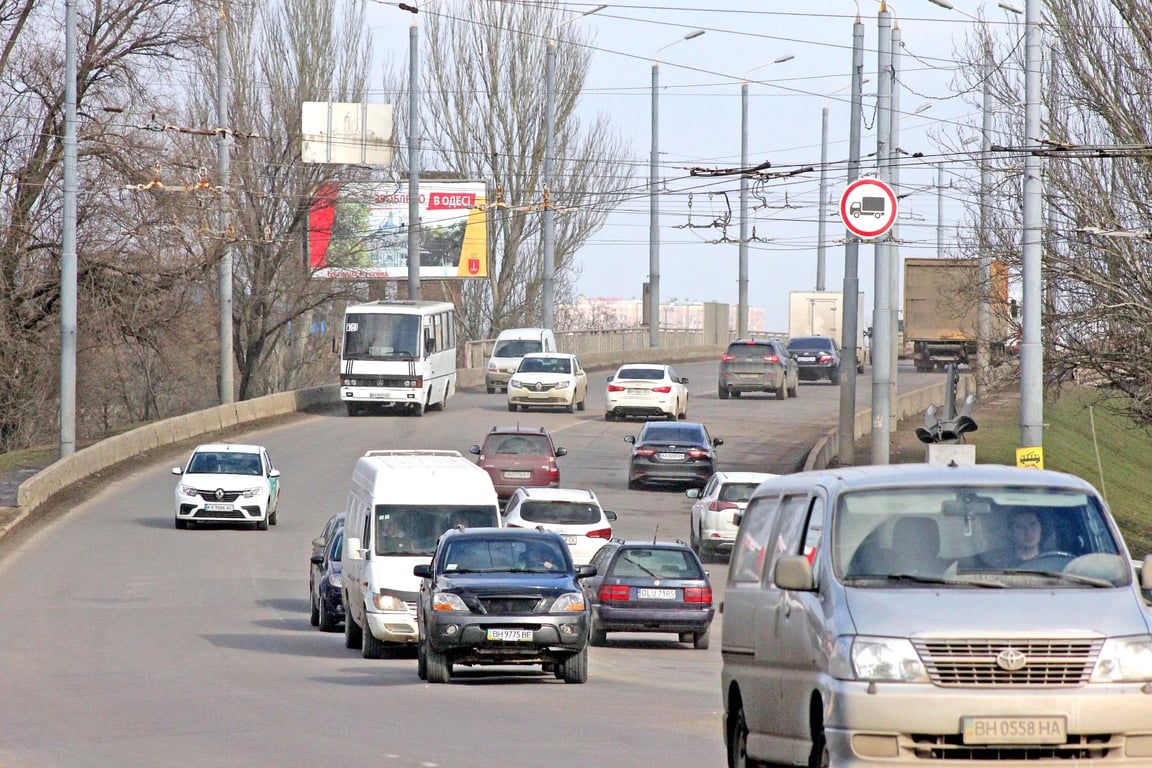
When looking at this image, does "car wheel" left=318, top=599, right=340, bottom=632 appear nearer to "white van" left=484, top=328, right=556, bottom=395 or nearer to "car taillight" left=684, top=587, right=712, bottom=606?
"car taillight" left=684, top=587, right=712, bottom=606

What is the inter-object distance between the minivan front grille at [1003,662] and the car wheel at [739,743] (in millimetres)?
1982

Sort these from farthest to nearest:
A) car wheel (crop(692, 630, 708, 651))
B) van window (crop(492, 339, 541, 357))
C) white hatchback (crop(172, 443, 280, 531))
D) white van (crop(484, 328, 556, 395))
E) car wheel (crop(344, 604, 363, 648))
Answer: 1. van window (crop(492, 339, 541, 357))
2. white van (crop(484, 328, 556, 395))
3. white hatchback (crop(172, 443, 280, 531))
4. car wheel (crop(692, 630, 708, 651))
5. car wheel (crop(344, 604, 363, 648))

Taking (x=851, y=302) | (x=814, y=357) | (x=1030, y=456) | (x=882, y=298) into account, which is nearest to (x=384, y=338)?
(x=851, y=302)

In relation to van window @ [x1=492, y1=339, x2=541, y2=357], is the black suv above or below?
below

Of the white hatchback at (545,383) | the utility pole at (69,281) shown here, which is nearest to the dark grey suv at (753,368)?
the white hatchback at (545,383)

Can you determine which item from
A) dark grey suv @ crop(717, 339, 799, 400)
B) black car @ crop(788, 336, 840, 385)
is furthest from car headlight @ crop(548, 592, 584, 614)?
black car @ crop(788, 336, 840, 385)

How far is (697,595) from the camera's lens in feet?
72.3

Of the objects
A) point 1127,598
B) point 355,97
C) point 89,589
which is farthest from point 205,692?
point 355,97

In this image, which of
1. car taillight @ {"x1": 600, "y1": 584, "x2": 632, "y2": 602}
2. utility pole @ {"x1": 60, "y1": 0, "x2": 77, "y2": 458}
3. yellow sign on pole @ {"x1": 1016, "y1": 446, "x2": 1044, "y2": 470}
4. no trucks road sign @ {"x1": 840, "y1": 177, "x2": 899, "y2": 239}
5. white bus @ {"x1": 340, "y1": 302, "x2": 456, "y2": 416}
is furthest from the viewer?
white bus @ {"x1": 340, "y1": 302, "x2": 456, "y2": 416}

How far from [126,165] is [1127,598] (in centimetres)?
4173

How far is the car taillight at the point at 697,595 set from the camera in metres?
22.0

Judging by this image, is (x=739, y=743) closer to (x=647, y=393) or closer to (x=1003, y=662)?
(x=1003, y=662)

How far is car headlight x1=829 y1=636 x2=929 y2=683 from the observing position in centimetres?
754

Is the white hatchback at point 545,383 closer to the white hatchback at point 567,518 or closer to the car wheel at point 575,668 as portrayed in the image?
the white hatchback at point 567,518
